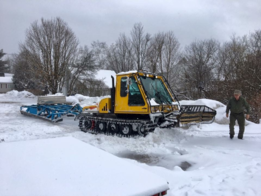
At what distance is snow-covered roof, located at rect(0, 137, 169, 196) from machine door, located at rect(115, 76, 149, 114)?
434cm

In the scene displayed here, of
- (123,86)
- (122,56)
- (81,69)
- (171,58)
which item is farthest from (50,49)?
(123,86)

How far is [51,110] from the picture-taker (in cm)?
1188

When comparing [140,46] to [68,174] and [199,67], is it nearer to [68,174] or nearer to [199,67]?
[199,67]

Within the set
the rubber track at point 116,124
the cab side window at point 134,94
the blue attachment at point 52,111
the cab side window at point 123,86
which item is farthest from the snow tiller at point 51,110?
the cab side window at point 134,94

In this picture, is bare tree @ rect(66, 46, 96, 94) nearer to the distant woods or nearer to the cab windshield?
the distant woods

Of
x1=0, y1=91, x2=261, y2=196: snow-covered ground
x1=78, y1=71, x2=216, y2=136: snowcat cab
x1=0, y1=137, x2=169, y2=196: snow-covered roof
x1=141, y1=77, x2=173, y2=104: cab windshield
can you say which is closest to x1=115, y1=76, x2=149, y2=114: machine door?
x1=78, y1=71, x2=216, y2=136: snowcat cab

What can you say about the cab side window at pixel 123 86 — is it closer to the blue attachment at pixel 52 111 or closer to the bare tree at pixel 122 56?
the blue attachment at pixel 52 111

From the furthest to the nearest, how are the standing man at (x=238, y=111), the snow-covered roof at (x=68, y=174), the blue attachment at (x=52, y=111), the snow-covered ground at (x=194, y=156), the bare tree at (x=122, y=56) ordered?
the bare tree at (x=122, y=56)
the blue attachment at (x=52, y=111)
the standing man at (x=238, y=111)
the snow-covered ground at (x=194, y=156)
the snow-covered roof at (x=68, y=174)

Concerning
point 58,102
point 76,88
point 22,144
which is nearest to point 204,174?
point 22,144

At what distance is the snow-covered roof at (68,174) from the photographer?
2.01 metres

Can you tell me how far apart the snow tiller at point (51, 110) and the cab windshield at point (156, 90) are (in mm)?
4946

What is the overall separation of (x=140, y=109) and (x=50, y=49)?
22253 millimetres

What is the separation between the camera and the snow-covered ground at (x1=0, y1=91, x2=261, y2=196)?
3387 mm

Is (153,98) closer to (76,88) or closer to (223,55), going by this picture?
(223,55)
